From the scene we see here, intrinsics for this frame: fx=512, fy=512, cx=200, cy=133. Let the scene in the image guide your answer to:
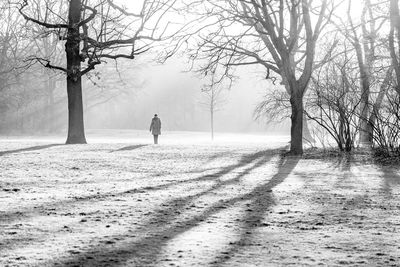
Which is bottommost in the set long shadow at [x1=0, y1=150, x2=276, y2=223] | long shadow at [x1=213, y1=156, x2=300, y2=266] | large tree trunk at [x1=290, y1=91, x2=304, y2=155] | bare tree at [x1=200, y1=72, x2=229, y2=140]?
long shadow at [x1=213, y1=156, x2=300, y2=266]

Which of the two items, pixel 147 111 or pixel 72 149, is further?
pixel 147 111

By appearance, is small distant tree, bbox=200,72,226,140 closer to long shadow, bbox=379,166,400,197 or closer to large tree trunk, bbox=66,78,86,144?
large tree trunk, bbox=66,78,86,144

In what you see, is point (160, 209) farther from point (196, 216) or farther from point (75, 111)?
point (75, 111)

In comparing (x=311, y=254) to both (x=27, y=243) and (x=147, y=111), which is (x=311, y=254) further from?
(x=147, y=111)

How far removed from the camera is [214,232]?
5113 mm

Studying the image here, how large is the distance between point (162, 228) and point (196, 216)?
0.77m

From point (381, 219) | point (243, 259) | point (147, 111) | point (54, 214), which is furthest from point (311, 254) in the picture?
point (147, 111)

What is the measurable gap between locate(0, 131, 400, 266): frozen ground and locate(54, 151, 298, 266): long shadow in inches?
0.4

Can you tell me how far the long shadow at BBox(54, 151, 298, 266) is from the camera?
410 centimetres

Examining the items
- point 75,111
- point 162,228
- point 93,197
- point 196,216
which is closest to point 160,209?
point 196,216

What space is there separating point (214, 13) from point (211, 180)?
781cm

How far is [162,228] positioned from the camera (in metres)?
5.31

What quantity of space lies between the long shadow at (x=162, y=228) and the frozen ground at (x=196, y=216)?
11 millimetres

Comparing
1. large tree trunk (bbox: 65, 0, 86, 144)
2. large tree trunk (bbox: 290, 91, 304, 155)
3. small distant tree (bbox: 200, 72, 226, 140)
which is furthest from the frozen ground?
small distant tree (bbox: 200, 72, 226, 140)
